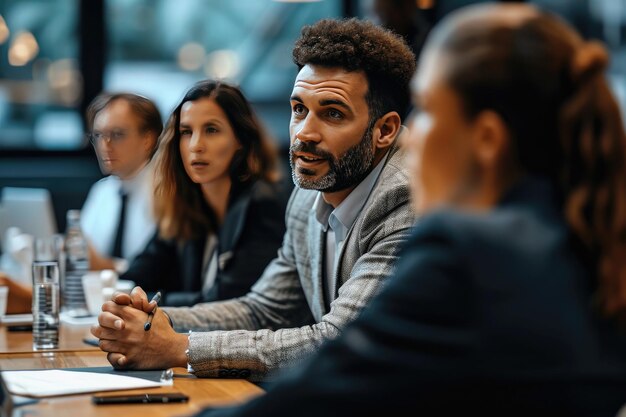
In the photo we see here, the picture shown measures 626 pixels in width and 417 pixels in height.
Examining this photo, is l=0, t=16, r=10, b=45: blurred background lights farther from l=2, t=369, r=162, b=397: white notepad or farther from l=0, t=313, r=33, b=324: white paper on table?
l=2, t=369, r=162, b=397: white notepad

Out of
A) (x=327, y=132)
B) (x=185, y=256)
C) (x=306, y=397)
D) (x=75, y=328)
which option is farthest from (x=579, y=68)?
(x=185, y=256)

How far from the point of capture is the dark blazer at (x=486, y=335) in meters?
1.04

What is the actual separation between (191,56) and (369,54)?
470 cm

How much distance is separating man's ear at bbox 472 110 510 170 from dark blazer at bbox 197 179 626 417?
0.16ft

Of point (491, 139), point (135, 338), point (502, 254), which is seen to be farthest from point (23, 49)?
A: point (502, 254)

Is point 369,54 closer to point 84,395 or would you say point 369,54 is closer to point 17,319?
point 84,395

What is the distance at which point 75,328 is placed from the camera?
270 cm

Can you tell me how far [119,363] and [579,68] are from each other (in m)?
1.22

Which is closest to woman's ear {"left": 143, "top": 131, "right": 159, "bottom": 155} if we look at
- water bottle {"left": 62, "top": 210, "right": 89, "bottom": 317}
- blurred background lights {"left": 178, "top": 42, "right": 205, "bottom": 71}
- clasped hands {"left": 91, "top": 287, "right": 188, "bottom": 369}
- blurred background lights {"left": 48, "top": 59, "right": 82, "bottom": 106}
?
clasped hands {"left": 91, "top": 287, "right": 188, "bottom": 369}

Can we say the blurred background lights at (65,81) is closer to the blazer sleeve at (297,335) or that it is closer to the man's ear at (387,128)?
the man's ear at (387,128)

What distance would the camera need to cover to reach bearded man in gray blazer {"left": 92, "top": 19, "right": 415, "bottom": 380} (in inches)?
81.7

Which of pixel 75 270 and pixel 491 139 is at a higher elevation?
pixel 491 139

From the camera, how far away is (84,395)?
5.70 ft

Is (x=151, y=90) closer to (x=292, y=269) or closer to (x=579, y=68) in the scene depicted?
(x=292, y=269)
